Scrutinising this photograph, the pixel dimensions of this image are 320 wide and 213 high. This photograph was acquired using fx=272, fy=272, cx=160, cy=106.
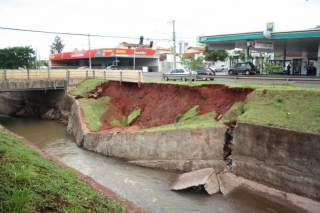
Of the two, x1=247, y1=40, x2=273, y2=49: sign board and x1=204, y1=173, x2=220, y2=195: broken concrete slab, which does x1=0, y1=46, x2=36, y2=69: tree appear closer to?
x1=247, y1=40, x2=273, y2=49: sign board

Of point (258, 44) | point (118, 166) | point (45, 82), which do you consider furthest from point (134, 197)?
point (258, 44)

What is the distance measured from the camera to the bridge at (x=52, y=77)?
2613 centimetres

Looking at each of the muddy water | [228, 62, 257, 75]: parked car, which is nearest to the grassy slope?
the muddy water

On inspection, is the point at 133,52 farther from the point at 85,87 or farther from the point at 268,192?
the point at 268,192

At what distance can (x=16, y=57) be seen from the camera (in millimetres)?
56281

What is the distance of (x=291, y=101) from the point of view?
13547 millimetres

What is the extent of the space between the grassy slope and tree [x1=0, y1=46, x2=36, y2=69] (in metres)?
51.6

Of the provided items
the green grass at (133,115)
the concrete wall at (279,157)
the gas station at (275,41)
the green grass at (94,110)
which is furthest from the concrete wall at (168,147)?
the gas station at (275,41)

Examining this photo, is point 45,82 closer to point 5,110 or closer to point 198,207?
point 5,110

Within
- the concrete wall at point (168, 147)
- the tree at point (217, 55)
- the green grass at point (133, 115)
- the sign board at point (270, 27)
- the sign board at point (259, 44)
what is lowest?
the concrete wall at point (168, 147)

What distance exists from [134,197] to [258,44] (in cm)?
2587

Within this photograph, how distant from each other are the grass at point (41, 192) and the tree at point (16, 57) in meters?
54.4

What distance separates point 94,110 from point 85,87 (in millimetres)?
6027

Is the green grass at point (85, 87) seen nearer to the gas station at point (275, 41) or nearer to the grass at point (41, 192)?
the gas station at point (275, 41)
